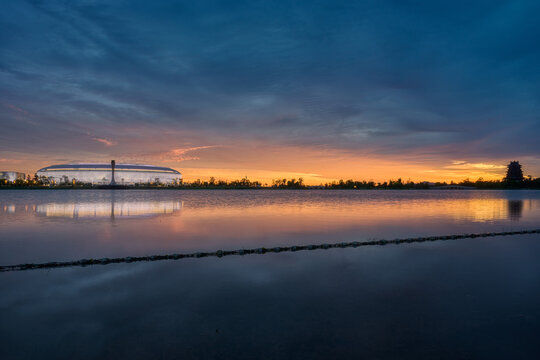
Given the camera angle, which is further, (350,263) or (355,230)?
(355,230)

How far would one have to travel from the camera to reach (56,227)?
2375 centimetres

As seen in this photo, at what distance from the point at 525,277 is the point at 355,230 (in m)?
12.2

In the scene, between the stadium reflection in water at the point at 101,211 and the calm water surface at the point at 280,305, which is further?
the stadium reflection in water at the point at 101,211

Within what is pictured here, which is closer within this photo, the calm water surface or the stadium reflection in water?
the calm water surface

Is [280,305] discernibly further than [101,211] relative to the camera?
No

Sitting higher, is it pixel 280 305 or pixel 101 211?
pixel 101 211

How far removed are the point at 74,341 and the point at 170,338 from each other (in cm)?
206

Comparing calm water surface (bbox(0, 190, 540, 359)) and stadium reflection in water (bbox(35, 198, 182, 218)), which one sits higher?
stadium reflection in water (bbox(35, 198, 182, 218))

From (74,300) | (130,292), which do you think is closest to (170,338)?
(130,292)

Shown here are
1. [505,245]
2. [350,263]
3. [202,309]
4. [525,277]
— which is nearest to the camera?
[202,309]

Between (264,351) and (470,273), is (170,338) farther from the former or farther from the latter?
(470,273)

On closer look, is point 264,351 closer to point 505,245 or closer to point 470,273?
point 470,273

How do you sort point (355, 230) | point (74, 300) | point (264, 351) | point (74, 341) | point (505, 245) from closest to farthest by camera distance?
point (264, 351), point (74, 341), point (74, 300), point (505, 245), point (355, 230)

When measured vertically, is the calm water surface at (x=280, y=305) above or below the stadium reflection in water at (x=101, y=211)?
below
